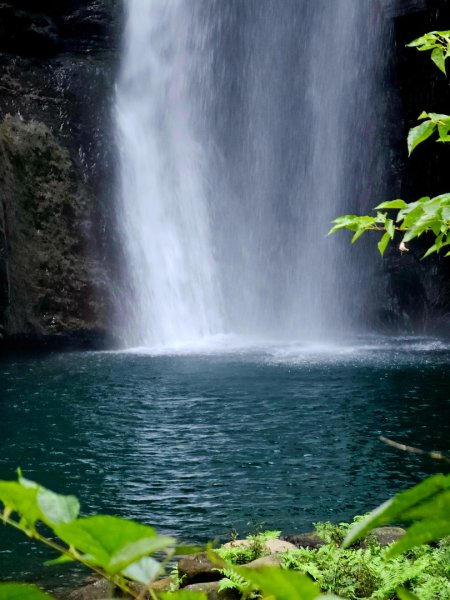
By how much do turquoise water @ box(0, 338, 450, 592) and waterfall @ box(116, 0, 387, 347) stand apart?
9.11m

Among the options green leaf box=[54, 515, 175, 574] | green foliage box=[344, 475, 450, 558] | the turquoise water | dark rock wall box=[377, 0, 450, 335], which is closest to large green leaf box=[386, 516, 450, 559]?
green foliage box=[344, 475, 450, 558]

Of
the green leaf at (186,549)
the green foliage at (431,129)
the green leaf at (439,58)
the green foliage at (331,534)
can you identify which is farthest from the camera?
the green foliage at (331,534)

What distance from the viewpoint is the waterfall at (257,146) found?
885 inches

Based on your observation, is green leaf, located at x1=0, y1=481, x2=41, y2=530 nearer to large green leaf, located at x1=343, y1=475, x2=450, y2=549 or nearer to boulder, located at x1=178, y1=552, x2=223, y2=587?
large green leaf, located at x1=343, y1=475, x2=450, y2=549

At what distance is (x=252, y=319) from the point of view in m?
Result: 23.9

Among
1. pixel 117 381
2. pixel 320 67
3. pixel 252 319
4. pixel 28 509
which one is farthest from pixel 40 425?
pixel 320 67

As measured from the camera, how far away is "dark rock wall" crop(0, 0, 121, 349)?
60.4ft

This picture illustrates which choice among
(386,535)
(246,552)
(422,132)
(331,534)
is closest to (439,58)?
(422,132)

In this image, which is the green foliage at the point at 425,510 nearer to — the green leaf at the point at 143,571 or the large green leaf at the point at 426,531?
the large green leaf at the point at 426,531

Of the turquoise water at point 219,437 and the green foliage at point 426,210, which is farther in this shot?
the turquoise water at point 219,437

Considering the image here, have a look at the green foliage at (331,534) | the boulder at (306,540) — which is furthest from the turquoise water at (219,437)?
the green foliage at (331,534)

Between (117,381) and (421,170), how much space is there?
14.9 metres

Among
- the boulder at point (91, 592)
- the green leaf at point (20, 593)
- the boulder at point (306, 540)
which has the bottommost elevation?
the boulder at point (91, 592)

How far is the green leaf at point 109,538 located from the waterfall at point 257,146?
834 inches
